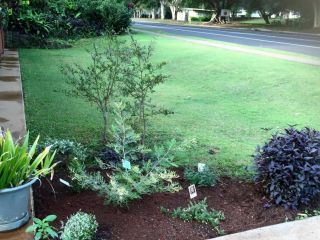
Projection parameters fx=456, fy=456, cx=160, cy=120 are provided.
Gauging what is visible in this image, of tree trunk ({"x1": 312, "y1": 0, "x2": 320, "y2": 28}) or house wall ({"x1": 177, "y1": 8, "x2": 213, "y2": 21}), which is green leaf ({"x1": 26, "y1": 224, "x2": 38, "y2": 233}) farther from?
house wall ({"x1": 177, "y1": 8, "x2": 213, "y2": 21})

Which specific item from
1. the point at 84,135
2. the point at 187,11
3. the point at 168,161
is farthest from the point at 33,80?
the point at 187,11

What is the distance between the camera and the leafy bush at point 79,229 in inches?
123

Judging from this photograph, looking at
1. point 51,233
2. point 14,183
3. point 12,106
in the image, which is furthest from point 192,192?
point 12,106

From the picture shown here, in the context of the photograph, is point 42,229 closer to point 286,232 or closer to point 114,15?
point 286,232

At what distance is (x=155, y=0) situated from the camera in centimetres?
5800

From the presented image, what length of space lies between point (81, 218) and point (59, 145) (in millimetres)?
1338

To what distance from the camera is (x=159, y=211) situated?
386 cm

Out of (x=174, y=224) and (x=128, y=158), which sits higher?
(x=128, y=158)

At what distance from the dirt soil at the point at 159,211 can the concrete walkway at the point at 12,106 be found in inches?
15.7

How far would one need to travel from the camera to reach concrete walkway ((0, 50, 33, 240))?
3.28m

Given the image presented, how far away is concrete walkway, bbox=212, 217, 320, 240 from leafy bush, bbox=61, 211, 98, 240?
3.00 feet

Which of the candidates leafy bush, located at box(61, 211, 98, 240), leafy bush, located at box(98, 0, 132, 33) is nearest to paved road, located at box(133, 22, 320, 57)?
leafy bush, located at box(98, 0, 132, 33)

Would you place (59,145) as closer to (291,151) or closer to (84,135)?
(84,135)

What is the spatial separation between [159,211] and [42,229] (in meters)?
1.07
